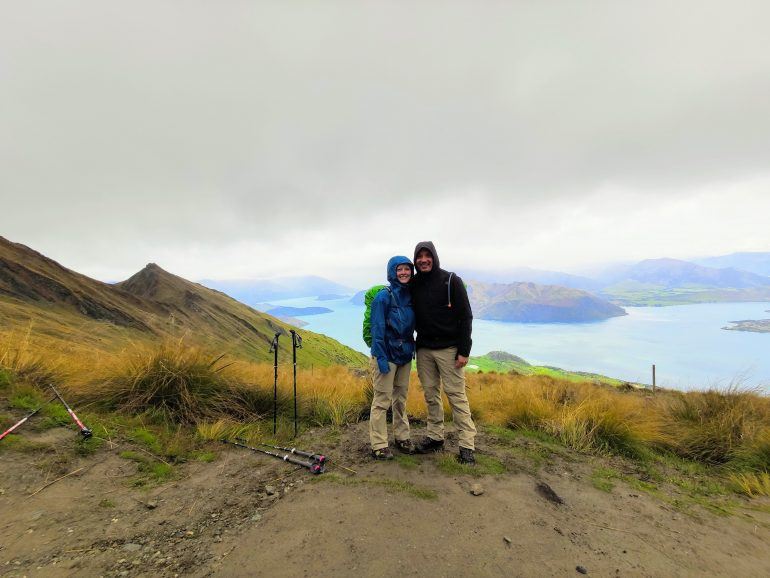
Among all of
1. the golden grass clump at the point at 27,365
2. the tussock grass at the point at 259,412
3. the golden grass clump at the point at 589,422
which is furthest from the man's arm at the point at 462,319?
the golden grass clump at the point at 27,365

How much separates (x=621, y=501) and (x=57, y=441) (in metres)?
6.92

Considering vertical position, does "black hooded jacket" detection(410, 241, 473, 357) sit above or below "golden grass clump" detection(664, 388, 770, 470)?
above

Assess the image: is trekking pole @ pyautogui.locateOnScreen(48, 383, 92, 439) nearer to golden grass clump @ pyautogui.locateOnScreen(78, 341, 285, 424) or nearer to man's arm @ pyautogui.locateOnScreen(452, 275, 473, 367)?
golden grass clump @ pyautogui.locateOnScreen(78, 341, 285, 424)

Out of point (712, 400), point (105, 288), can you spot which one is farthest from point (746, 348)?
point (105, 288)

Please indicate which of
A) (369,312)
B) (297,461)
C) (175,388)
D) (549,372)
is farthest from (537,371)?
(175,388)

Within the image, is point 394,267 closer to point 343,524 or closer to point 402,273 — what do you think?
point 402,273

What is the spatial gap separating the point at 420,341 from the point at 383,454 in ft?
5.53

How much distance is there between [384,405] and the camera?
477 cm

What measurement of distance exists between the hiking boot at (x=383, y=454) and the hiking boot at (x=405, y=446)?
256 mm

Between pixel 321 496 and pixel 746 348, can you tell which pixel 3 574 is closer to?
pixel 321 496

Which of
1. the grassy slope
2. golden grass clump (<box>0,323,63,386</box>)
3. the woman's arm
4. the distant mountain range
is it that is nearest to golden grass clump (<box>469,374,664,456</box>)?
the woman's arm

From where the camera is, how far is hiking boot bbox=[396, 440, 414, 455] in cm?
481

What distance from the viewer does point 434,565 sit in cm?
263

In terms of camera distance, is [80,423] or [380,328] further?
[380,328]
